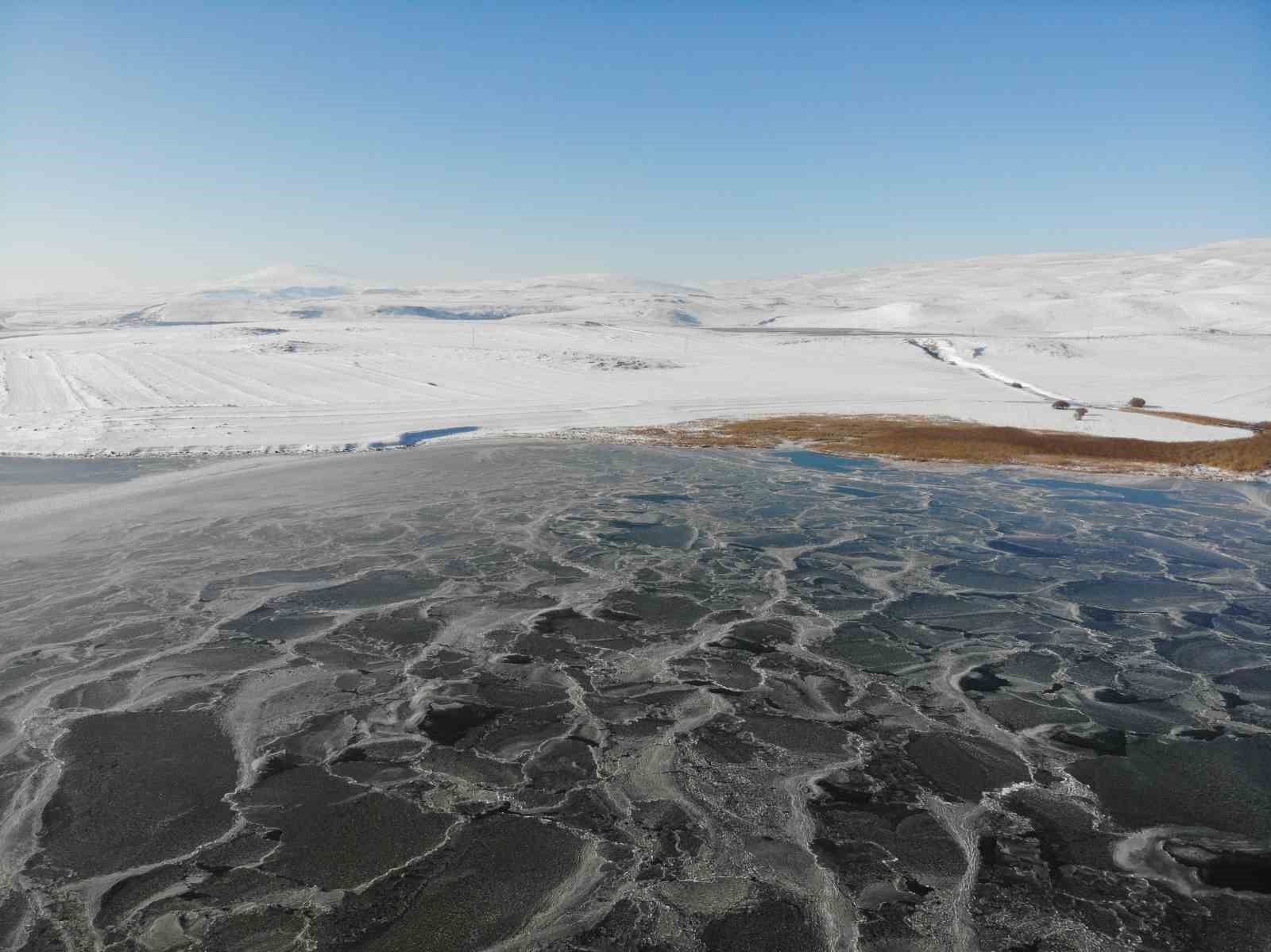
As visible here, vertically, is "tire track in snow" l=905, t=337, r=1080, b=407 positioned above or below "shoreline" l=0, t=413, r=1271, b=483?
above

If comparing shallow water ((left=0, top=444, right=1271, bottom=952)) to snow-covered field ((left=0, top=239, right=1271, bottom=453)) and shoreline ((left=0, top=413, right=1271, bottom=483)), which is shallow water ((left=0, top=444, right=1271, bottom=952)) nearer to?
shoreline ((left=0, top=413, right=1271, bottom=483))

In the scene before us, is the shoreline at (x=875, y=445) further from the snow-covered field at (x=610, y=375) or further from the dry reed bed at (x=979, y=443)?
the snow-covered field at (x=610, y=375)

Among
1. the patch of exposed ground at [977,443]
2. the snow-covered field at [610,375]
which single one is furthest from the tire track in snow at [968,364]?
the patch of exposed ground at [977,443]

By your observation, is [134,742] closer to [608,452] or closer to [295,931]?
[295,931]

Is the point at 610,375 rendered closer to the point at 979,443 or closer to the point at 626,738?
the point at 979,443

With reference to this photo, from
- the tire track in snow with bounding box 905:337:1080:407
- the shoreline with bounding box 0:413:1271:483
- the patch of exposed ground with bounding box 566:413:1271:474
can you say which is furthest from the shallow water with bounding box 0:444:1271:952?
the tire track in snow with bounding box 905:337:1080:407

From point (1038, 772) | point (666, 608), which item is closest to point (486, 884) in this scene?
Result: point (1038, 772)
